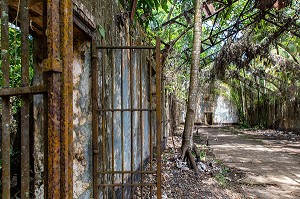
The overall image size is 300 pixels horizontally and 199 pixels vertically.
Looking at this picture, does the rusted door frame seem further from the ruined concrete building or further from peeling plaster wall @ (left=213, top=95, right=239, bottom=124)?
peeling plaster wall @ (left=213, top=95, right=239, bottom=124)

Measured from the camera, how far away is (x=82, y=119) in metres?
2.80

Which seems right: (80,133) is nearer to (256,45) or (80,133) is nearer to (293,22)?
(293,22)

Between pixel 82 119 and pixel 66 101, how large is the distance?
4.82 ft

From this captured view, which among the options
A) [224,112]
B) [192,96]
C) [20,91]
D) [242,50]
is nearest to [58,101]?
[20,91]

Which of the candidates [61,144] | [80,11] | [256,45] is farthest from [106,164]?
[256,45]

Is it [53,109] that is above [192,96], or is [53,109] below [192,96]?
below

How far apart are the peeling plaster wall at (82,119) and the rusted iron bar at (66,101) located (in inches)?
52.1

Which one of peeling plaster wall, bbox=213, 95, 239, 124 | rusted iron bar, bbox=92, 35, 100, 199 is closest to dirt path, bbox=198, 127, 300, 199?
rusted iron bar, bbox=92, 35, 100, 199

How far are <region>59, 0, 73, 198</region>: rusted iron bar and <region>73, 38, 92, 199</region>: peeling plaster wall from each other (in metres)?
1.32

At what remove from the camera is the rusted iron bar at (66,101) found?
1.35m

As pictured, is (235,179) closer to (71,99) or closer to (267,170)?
(267,170)

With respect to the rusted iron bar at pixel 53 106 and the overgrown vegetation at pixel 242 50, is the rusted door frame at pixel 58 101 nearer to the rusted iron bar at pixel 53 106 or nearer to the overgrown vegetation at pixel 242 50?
the rusted iron bar at pixel 53 106

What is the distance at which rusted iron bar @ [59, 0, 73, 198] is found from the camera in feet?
4.43

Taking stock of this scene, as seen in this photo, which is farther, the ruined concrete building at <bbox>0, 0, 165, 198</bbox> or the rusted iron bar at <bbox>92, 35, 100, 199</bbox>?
the rusted iron bar at <bbox>92, 35, 100, 199</bbox>
